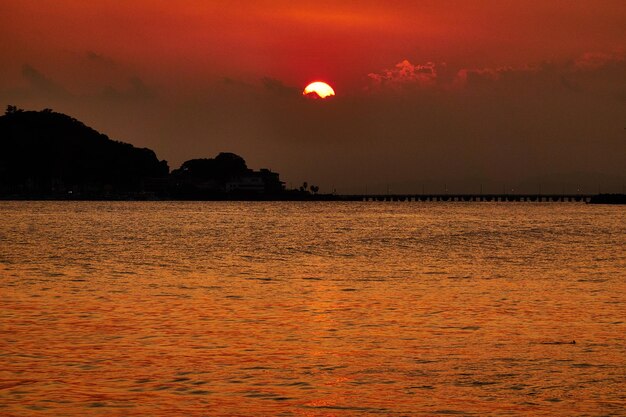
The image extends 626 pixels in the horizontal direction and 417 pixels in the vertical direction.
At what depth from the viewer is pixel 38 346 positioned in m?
21.2

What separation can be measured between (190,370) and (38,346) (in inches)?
186

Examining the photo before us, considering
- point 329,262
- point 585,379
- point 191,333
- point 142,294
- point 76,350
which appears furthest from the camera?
point 329,262

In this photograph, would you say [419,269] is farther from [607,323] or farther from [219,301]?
[607,323]

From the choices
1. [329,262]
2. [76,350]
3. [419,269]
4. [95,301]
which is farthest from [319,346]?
[329,262]

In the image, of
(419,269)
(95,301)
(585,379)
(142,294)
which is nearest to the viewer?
(585,379)

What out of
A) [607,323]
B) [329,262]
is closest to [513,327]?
[607,323]

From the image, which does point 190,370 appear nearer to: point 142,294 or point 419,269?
point 142,294

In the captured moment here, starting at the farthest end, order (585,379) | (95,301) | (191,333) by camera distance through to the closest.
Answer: (95,301), (191,333), (585,379)

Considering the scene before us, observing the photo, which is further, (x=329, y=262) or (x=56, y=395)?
(x=329, y=262)

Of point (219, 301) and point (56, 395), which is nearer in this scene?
point (56, 395)

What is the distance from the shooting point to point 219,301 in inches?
1230

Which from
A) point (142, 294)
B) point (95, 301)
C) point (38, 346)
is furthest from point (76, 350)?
point (142, 294)

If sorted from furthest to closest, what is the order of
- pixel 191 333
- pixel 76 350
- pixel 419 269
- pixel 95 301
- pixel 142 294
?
pixel 419 269 → pixel 142 294 → pixel 95 301 → pixel 191 333 → pixel 76 350

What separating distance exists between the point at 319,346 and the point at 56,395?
715 centimetres
